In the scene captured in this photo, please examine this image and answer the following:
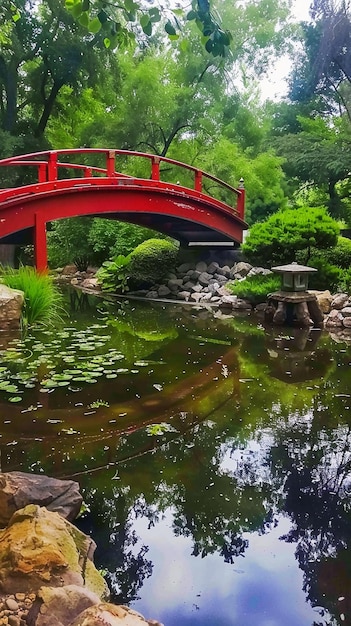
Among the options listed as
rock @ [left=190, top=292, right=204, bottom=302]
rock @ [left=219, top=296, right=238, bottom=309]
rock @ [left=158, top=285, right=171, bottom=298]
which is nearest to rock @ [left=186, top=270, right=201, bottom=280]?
rock @ [left=158, top=285, right=171, bottom=298]

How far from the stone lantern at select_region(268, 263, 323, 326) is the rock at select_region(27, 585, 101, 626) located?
611cm

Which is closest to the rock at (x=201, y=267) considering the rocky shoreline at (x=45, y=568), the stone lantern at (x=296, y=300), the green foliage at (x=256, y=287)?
the green foliage at (x=256, y=287)

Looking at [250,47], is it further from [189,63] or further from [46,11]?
[46,11]

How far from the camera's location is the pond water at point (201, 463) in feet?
6.70

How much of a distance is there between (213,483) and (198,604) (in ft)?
2.95

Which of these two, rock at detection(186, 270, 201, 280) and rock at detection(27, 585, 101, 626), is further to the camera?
rock at detection(186, 270, 201, 280)

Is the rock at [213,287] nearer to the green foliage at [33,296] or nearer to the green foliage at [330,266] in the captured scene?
the green foliage at [330,266]

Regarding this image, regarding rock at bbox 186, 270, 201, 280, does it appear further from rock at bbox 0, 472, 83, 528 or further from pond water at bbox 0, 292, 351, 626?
rock at bbox 0, 472, 83, 528

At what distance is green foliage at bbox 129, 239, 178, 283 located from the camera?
11195 mm

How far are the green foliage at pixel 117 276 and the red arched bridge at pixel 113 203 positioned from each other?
36.4 inches

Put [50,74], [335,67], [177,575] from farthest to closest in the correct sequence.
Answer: [335,67] < [50,74] < [177,575]

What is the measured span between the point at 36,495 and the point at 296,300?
222 inches

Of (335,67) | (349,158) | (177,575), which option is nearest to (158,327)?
(177,575)

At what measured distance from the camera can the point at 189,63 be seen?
636 inches
